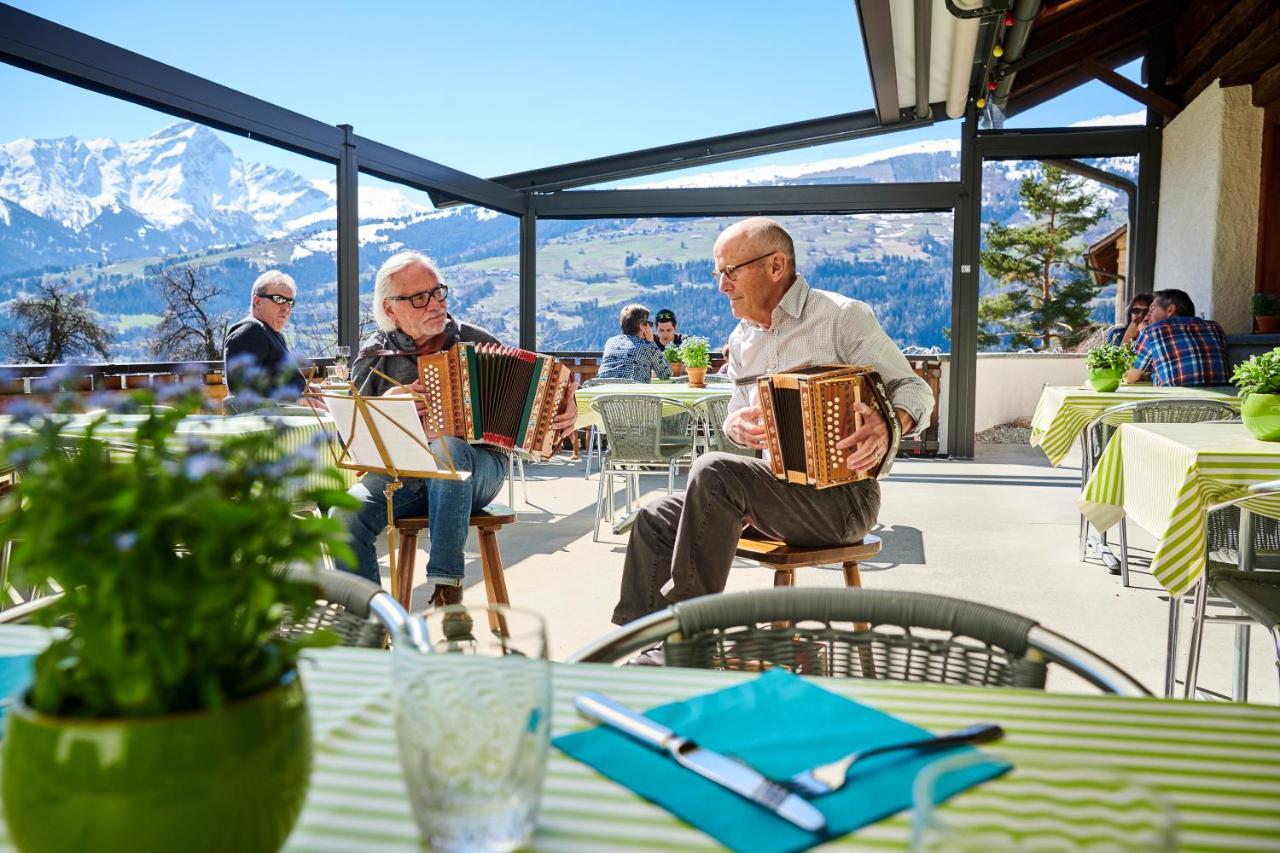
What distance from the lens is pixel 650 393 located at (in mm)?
5652

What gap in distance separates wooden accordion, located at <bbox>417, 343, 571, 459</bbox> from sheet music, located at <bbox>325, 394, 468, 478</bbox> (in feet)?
0.93

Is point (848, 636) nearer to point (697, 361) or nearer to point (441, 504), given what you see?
point (441, 504)

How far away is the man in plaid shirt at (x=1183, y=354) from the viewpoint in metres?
5.50

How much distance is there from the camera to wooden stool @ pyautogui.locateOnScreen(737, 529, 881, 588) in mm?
2557

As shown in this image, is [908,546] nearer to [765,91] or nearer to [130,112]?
[130,112]

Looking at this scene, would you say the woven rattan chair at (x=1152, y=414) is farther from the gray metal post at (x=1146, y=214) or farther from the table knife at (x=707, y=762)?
the gray metal post at (x=1146, y=214)

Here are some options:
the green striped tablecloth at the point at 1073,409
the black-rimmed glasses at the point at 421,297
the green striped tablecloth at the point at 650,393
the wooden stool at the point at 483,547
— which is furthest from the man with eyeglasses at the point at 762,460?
the green striped tablecloth at the point at 650,393

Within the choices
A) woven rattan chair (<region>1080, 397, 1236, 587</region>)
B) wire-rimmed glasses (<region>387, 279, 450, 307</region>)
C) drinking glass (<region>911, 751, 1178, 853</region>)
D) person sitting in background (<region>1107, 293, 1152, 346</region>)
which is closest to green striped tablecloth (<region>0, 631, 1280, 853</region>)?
drinking glass (<region>911, 751, 1178, 853</region>)

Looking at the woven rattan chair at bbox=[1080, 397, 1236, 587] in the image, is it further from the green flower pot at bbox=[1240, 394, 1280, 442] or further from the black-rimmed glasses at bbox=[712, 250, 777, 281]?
the black-rimmed glasses at bbox=[712, 250, 777, 281]

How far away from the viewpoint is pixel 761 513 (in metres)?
2.66

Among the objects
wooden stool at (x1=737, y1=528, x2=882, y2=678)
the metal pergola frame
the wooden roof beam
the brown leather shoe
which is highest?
the wooden roof beam

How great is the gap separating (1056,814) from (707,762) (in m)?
0.31

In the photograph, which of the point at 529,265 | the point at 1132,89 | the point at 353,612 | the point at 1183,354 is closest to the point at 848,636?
the point at 353,612

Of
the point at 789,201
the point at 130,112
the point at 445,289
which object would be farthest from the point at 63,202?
the point at 789,201
